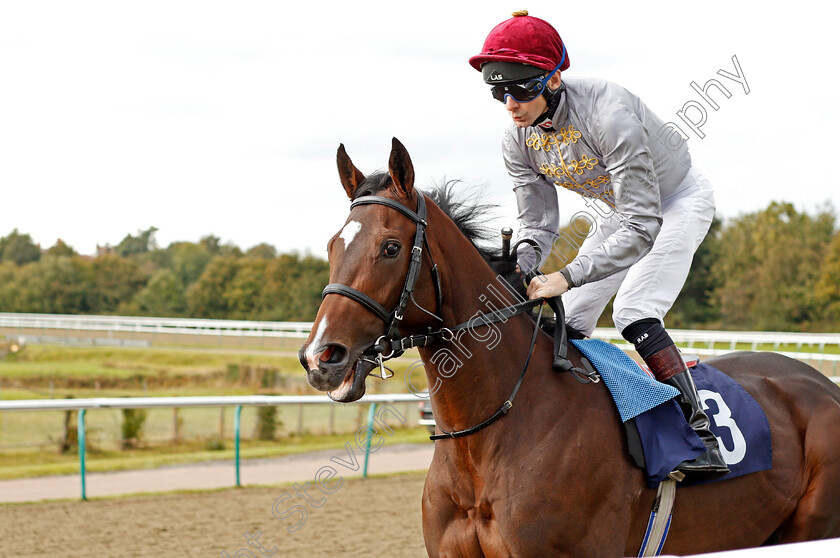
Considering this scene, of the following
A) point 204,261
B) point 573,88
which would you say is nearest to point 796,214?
point 204,261

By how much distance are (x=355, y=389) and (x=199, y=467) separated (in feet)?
22.4

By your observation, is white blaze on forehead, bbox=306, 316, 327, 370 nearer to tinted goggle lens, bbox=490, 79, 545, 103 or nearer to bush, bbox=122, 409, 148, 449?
tinted goggle lens, bbox=490, 79, 545, 103

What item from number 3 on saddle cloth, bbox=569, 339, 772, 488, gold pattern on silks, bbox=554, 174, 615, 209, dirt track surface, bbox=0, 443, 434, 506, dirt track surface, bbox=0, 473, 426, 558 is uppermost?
gold pattern on silks, bbox=554, 174, 615, 209

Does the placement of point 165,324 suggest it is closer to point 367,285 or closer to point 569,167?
point 569,167

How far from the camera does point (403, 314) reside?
87.4 inches

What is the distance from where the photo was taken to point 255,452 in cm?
948

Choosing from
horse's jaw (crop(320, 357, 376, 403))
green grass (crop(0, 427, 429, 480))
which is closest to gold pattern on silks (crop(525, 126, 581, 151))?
horse's jaw (crop(320, 357, 376, 403))

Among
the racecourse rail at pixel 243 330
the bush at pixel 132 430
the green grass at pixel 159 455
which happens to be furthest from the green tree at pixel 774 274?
the bush at pixel 132 430

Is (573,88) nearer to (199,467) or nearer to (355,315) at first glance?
(355,315)

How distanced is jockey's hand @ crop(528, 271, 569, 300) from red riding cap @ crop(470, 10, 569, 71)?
2.34 ft

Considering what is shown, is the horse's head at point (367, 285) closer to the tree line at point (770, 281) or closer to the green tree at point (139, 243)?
the tree line at point (770, 281)

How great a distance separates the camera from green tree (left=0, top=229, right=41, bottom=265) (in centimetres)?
4242

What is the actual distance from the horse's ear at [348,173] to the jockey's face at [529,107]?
24.3 inches

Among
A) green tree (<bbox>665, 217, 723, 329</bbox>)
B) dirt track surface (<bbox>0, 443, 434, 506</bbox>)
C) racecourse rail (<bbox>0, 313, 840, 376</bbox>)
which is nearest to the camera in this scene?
dirt track surface (<bbox>0, 443, 434, 506</bbox>)
